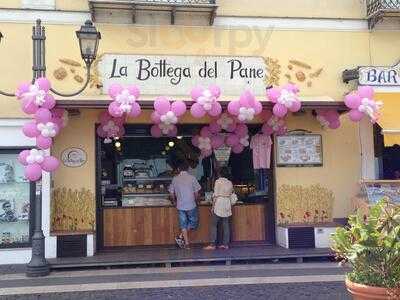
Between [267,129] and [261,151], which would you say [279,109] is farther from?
[261,151]

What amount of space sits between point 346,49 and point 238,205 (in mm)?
4268

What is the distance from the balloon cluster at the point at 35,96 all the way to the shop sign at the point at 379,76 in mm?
6713

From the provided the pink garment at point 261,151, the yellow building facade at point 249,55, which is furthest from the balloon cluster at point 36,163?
the pink garment at point 261,151

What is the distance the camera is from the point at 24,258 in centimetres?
1100

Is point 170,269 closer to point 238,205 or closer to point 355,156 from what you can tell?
point 238,205

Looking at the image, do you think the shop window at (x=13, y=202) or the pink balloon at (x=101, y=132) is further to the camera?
the pink balloon at (x=101, y=132)

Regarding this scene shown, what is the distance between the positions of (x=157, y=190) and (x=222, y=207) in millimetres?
1697

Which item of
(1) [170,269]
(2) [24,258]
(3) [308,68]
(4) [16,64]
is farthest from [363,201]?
(4) [16,64]

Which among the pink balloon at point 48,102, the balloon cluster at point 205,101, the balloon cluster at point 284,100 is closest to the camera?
the pink balloon at point 48,102

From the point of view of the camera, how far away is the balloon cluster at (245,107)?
1019 centimetres

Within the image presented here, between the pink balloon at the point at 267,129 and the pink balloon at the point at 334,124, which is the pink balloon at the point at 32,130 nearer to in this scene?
the pink balloon at the point at 267,129

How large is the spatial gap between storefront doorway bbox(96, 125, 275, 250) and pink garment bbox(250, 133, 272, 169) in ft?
0.60

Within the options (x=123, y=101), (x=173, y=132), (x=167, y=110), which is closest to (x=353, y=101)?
(x=167, y=110)

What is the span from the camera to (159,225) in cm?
1214
